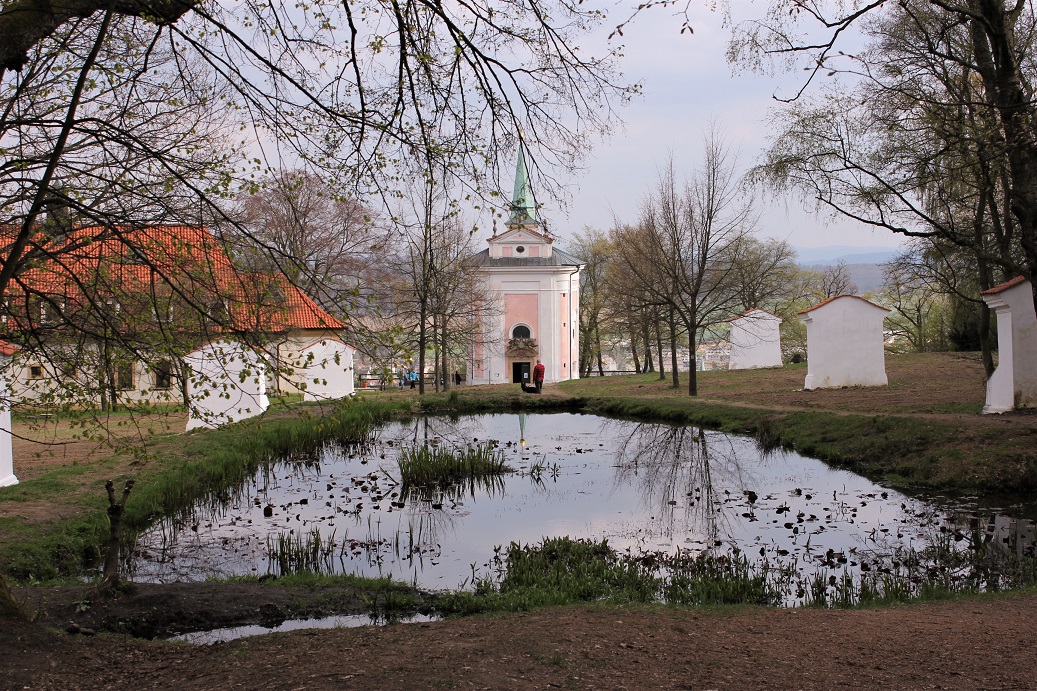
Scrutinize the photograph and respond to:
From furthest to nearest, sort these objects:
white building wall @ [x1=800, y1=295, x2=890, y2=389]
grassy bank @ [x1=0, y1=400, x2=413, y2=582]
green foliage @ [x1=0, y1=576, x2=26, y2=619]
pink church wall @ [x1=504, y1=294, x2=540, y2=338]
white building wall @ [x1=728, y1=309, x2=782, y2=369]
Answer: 1. pink church wall @ [x1=504, y1=294, x2=540, y2=338]
2. white building wall @ [x1=728, y1=309, x2=782, y2=369]
3. white building wall @ [x1=800, y1=295, x2=890, y2=389]
4. grassy bank @ [x1=0, y1=400, x2=413, y2=582]
5. green foliage @ [x1=0, y1=576, x2=26, y2=619]

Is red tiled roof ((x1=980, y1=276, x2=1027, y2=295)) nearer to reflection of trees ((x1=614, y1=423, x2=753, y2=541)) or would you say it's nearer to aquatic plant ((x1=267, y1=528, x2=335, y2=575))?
reflection of trees ((x1=614, y1=423, x2=753, y2=541))

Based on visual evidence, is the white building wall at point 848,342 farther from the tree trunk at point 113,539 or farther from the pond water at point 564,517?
the tree trunk at point 113,539

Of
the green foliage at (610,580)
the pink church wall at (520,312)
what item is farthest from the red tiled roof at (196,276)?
the pink church wall at (520,312)

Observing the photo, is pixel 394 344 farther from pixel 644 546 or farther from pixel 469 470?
pixel 469 470

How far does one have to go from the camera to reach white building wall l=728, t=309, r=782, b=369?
39.9m

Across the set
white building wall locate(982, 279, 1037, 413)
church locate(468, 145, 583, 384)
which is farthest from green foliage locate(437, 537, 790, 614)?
church locate(468, 145, 583, 384)

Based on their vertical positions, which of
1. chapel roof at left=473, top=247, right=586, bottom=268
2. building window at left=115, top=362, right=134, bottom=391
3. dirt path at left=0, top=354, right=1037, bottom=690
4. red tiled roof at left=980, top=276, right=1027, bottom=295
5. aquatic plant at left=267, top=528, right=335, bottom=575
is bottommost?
aquatic plant at left=267, top=528, right=335, bottom=575

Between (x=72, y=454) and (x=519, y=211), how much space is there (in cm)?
1418

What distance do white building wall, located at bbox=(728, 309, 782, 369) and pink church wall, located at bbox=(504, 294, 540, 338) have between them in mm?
18543

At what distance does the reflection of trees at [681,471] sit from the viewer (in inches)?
508

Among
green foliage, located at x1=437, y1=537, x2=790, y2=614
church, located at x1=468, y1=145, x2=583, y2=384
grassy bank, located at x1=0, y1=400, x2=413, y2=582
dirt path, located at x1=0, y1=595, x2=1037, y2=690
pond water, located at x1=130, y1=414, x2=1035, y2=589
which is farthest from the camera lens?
church, located at x1=468, y1=145, x2=583, y2=384

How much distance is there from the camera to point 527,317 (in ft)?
192

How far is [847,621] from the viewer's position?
670 centimetres

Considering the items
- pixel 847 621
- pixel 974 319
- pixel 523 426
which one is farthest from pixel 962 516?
pixel 974 319
